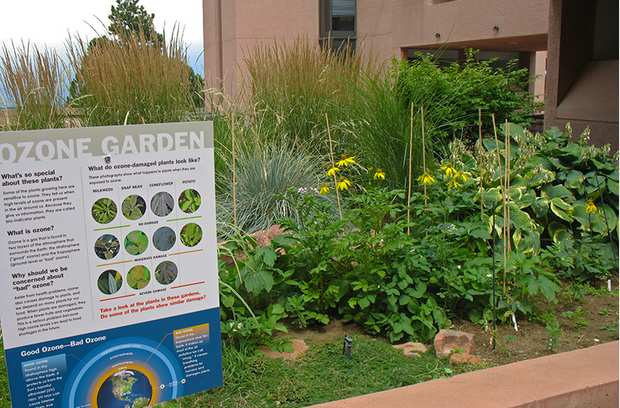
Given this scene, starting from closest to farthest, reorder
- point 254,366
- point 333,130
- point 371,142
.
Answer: point 254,366 < point 371,142 < point 333,130

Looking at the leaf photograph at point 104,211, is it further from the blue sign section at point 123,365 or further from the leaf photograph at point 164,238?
the blue sign section at point 123,365

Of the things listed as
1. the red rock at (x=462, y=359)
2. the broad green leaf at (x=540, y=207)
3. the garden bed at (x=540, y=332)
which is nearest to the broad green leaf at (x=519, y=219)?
the broad green leaf at (x=540, y=207)

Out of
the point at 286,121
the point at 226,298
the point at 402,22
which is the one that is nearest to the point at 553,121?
the point at 286,121

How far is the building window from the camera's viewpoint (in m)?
18.5

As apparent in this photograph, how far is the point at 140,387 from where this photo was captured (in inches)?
77.1

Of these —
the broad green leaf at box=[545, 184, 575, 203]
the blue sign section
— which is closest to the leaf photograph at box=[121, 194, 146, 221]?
the blue sign section

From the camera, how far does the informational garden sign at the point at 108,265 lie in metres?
1.70

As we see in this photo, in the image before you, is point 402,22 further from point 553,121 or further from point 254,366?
point 254,366

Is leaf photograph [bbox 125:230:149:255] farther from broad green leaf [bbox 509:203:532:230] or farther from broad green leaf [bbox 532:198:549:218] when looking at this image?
broad green leaf [bbox 532:198:549:218]

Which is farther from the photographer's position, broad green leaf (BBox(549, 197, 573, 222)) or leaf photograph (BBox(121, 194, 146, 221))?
broad green leaf (BBox(549, 197, 573, 222))

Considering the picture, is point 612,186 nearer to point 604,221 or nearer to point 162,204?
point 604,221

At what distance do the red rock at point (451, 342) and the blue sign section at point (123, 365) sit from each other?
1.11m

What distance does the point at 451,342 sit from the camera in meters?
2.54

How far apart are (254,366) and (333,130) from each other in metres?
3.58
